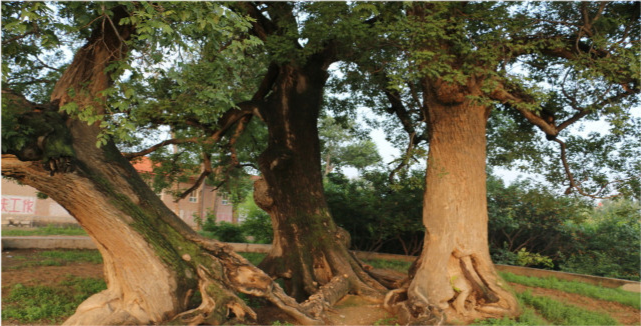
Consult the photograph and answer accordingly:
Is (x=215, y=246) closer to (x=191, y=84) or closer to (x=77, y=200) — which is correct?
(x=77, y=200)

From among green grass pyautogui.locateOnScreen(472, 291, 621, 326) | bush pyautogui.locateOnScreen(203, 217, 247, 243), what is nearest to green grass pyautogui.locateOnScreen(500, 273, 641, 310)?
green grass pyautogui.locateOnScreen(472, 291, 621, 326)

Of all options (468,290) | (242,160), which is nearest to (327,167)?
(242,160)

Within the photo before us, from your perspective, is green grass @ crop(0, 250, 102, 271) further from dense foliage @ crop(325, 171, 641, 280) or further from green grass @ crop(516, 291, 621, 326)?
green grass @ crop(516, 291, 621, 326)

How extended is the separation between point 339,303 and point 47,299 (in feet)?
15.2

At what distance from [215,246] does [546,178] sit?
24.3ft

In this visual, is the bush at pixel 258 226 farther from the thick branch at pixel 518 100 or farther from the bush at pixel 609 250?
the thick branch at pixel 518 100

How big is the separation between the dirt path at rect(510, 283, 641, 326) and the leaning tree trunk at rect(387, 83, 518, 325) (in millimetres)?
2139

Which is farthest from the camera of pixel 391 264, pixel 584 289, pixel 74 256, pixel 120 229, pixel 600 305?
pixel 391 264

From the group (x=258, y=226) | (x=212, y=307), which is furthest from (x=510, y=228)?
(x=212, y=307)

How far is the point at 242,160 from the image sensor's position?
13734 millimetres

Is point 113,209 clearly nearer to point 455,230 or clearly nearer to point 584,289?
point 455,230

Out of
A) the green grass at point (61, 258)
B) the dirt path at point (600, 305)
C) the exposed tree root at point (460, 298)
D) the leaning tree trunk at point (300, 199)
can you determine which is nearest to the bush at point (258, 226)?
the green grass at point (61, 258)

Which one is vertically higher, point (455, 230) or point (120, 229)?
point (455, 230)

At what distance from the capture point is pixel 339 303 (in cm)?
795
